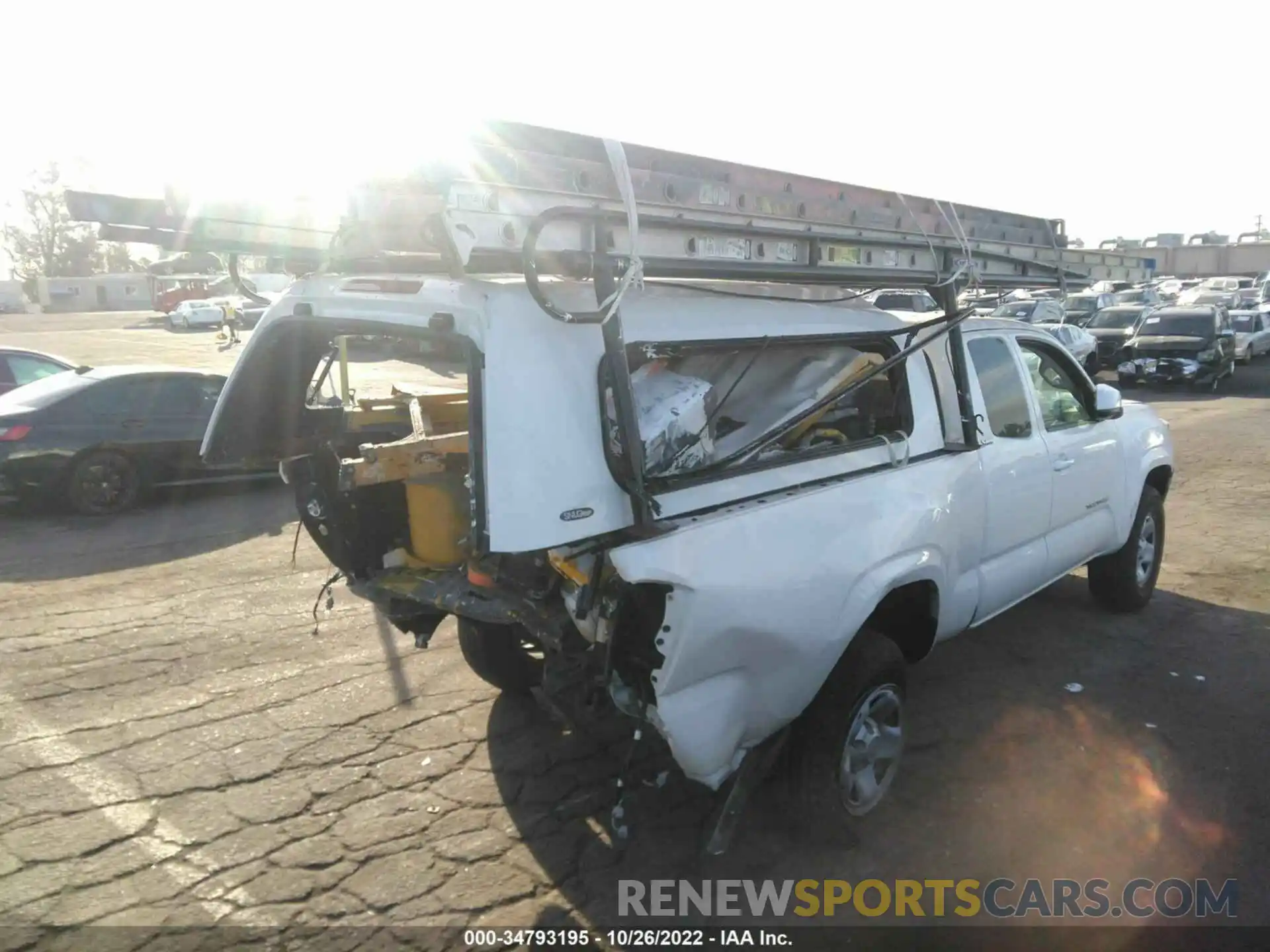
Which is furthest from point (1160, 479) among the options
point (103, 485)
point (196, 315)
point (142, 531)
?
point (196, 315)

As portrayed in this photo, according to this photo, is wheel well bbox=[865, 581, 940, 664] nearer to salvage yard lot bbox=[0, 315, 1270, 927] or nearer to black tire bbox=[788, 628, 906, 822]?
black tire bbox=[788, 628, 906, 822]

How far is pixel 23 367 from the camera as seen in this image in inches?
428

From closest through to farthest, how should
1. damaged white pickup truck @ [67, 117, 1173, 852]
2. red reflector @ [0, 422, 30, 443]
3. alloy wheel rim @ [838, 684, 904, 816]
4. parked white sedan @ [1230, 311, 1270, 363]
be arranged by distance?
damaged white pickup truck @ [67, 117, 1173, 852] < alloy wheel rim @ [838, 684, 904, 816] < red reflector @ [0, 422, 30, 443] < parked white sedan @ [1230, 311, 1270, 363]

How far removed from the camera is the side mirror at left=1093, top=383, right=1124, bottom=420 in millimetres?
5398

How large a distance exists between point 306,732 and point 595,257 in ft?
9.37

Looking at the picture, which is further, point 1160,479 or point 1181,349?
point 1181,349

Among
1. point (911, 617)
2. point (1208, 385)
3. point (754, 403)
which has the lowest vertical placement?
point (1208, 385)

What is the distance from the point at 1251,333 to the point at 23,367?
2726 cm

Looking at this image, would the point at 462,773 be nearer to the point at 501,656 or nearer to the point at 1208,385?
the point at 501,656

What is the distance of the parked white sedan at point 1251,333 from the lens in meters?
24.5

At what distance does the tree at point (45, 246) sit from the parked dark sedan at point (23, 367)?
78.1 metres

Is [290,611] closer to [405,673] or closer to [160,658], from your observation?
[160,658]

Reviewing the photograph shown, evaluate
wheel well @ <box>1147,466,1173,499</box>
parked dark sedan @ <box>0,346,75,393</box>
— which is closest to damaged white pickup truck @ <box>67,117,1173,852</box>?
wheel well @ <box>1147,466,1173,499</box>

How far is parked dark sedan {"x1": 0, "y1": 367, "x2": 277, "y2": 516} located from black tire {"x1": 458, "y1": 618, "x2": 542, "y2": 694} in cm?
556
